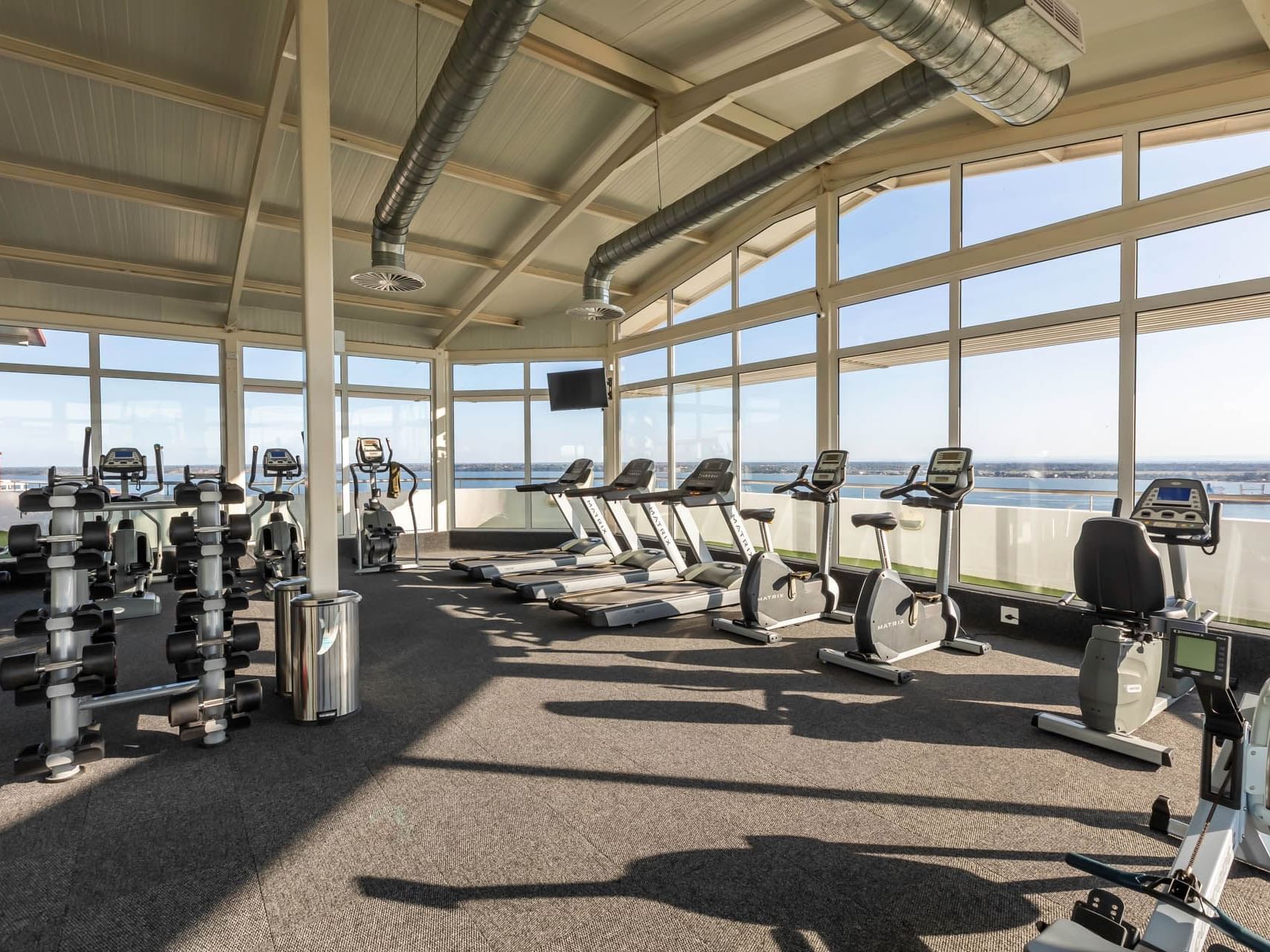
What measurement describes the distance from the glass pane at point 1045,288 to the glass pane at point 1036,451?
207 millimetres

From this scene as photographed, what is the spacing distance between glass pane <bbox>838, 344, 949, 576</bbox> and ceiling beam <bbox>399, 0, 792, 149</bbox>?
2567 mm

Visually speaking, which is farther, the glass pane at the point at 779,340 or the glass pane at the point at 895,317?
the glass pane at the point at 779,340

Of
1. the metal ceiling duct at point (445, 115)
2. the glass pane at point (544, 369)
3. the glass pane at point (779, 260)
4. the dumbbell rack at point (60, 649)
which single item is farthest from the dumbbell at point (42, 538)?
the glass pane at point (544, 369)

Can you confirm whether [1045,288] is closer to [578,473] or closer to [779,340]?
[779,340]

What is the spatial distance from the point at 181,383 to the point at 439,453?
355 cm

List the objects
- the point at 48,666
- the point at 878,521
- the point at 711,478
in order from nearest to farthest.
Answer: the point at 48,666
the point at 878,521
the point at 711,478

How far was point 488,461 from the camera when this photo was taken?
1081cm

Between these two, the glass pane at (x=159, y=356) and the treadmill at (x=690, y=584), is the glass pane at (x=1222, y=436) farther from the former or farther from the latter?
the glass pane at (x=159, y=356)

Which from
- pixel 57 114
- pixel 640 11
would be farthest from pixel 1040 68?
pixel 57 114

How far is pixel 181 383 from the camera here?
8.80 metres

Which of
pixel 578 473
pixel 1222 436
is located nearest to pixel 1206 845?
pixel 1222 436

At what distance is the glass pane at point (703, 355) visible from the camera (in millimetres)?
8117

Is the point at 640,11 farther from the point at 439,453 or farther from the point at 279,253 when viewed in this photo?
the point at 439,453

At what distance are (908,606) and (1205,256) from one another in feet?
9.94
